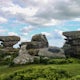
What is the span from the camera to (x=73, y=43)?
29.0 m

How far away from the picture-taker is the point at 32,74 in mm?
11531

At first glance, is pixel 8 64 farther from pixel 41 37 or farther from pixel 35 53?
pixel 41 37

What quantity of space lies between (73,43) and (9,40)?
9278 millimetres

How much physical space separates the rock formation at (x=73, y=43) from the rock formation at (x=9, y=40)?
794cm

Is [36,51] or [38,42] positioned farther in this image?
[38,42]

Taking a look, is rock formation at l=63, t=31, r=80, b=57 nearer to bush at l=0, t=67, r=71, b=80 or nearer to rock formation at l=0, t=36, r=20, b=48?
rock formation at l=0, t=36, r=20, b=48

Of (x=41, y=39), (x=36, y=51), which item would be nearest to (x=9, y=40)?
(x=41, y=39)

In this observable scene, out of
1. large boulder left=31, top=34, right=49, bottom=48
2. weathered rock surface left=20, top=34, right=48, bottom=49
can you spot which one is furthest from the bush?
large boulder left=31, top=34, right=49, bottom=48

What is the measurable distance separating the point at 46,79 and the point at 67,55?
57.3 ft

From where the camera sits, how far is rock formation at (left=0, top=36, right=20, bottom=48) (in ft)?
115

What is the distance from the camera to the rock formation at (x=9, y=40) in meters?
35.0

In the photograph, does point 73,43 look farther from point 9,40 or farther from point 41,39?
point 9,40

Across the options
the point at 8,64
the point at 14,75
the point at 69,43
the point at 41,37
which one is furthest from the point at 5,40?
the point at 14,75

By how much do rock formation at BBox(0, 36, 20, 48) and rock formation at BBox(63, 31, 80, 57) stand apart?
26.0ft
